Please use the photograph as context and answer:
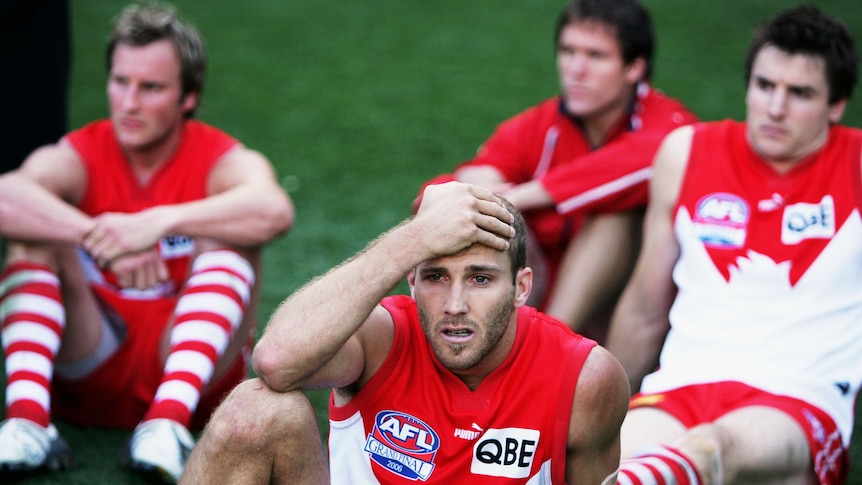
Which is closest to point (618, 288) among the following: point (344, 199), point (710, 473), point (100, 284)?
point (710, 473)

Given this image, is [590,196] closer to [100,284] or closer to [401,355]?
[401,355]

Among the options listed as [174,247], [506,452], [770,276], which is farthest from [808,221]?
[174,247]

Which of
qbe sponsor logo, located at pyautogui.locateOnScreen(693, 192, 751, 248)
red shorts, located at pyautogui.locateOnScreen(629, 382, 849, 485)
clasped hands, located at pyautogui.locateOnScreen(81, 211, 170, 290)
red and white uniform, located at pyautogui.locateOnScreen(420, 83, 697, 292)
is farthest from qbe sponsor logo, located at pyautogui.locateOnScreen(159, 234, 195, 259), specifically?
qbe sponsor logo, located at pyautogui.locateOnScreen(693, 192, 751, 248)

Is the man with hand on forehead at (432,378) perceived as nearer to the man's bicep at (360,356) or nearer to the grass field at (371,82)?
the man's bicep at (360,356)

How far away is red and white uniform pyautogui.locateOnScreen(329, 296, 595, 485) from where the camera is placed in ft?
10.0

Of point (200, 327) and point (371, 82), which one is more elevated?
point (371, 82)

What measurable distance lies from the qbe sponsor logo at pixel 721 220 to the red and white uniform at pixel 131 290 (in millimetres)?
1798

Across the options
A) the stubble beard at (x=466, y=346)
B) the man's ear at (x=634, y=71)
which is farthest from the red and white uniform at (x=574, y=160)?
the stubble beard at (x=466, y=346)

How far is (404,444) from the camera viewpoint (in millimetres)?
3098

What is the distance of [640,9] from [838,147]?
4.41 feet

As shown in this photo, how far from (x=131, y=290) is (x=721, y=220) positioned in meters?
2.19

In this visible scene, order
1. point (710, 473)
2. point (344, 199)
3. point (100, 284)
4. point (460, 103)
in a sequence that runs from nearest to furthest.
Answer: point (710, 473), point (100, 284), point (344, 199), point (460, 103)

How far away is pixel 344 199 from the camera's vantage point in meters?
6.83

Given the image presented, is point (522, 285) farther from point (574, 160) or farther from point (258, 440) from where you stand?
point (574, 160)
